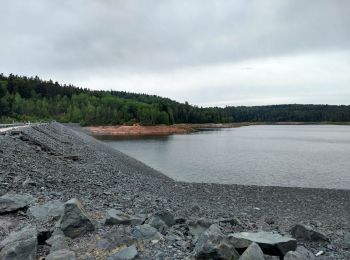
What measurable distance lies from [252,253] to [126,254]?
2.54 meters

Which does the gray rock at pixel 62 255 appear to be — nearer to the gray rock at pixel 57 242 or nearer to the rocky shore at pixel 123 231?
the rocky shore at pixel 123 231

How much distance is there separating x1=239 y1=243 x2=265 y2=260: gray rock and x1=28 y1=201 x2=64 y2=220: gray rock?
5326 mm

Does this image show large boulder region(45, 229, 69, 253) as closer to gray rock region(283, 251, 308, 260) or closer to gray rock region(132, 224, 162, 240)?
gray rock region(132, 224, 162, 240)

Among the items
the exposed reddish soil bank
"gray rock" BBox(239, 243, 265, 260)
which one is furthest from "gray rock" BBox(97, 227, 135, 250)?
the exposed reddish soil bank

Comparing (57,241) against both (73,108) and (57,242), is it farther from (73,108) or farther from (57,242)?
(73,108)

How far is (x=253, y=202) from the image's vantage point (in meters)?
Result: 20.6

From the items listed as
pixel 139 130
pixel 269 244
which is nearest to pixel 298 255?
pixel 269 244

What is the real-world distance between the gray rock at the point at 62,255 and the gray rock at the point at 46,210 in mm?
2704

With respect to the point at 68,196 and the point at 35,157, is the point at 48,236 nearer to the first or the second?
the point at 68,196

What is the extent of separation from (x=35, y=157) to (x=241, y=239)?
1998cm

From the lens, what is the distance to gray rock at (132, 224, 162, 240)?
27.5ft

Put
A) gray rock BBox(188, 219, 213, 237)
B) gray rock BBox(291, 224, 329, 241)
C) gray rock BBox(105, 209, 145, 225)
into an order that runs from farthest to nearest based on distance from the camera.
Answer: gray rock BBox(291, 224, 329, 241), gray rock BBox(188, 219, 213, 237), gray rock BBox(105, 209, 145, 225)

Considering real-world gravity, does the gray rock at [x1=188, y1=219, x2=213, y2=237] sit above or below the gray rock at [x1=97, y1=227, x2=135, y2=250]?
below

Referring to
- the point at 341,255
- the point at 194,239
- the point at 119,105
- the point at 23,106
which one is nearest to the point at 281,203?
the point at 341,255
